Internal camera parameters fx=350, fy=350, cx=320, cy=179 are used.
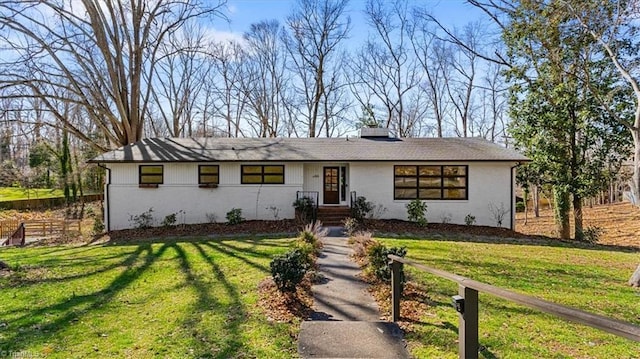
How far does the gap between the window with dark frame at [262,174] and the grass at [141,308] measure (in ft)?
19.6

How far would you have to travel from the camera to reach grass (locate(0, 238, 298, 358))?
3967 millimetres

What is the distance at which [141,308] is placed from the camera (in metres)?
5.25

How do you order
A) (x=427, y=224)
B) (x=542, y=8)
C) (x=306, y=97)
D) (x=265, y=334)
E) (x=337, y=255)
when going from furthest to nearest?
(x=306, y=97) → (x=427, y=224) → (x=542, y=8) → (x=337, y=255) → (x=265, y=334)

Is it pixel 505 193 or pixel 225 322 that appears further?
pixel 505 193

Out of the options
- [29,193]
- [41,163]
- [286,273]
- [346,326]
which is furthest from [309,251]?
[41,163]

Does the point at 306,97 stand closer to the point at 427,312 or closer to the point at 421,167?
the point at 421,167

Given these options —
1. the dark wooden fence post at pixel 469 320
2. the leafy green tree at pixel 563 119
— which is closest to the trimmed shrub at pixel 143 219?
the dark wooden fence post at pixel 469 320

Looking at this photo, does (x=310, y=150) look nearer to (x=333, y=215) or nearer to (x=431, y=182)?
(x=333, y=215)

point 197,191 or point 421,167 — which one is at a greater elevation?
point 421,167

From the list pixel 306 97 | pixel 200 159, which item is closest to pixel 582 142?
pixel 200 159

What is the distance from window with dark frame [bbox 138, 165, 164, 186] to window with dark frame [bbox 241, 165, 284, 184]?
11.1ft

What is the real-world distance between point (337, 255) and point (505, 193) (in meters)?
9.29

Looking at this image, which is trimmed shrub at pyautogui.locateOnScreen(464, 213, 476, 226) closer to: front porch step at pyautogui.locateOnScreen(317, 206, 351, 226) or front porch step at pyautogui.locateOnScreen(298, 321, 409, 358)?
front porch step at pyautogui.locateOnScreen(317, 206, 351, 226)

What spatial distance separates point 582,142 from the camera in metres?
14.7
